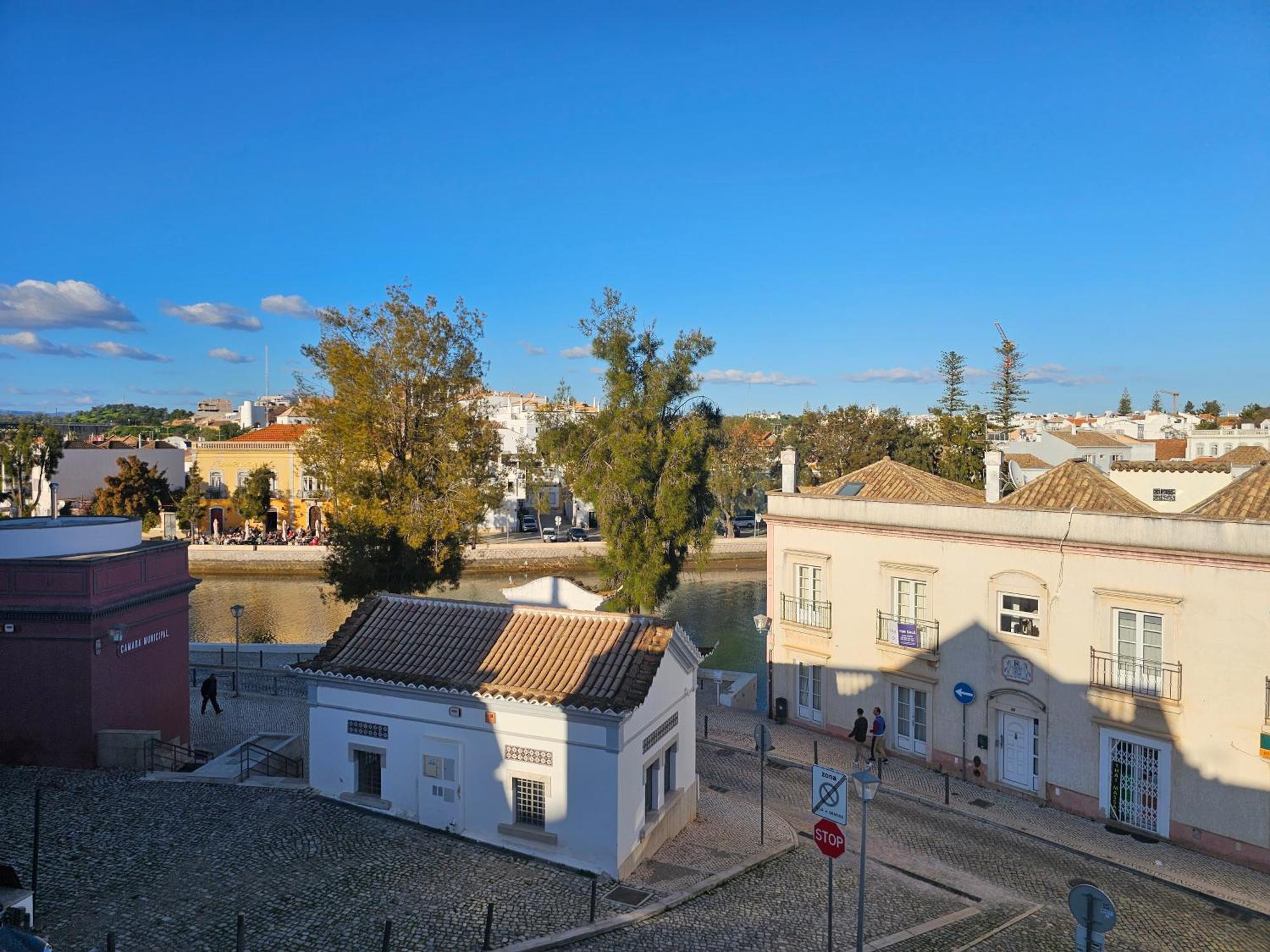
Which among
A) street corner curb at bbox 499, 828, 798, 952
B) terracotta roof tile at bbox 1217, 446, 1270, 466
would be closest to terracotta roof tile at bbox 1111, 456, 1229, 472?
terracotta roof tile at bbox 1217, 446, 1270, 466

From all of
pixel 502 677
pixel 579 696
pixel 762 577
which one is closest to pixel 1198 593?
pixel 579 696

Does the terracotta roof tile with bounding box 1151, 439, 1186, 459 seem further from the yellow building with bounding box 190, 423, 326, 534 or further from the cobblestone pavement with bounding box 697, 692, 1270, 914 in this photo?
the yellow building with bounding box 190, 423, 326, 534

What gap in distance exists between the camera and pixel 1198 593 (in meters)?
15.2

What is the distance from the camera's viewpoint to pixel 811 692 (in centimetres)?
2217

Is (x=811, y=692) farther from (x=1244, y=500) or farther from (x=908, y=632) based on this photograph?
(x=1244, y=500)

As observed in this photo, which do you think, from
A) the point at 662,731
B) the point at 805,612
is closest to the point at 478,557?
the point at 805,612

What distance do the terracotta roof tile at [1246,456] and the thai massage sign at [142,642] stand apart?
1344 inches

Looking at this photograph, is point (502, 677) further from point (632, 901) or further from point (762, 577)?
point (762, 577)

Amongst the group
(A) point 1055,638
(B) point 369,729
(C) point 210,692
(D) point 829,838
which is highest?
(A) point 1055,638

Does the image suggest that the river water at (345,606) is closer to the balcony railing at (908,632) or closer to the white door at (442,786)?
the balcony railing at (908,632)

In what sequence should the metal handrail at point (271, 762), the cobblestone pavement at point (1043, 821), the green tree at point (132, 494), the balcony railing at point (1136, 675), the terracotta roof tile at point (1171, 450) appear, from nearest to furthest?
the cobblestone pavement at point (1043, 821) < the balcony railing at point (1136, 675) < the metal handrail at point (271, 762) < the terracotta roof tile at point (1171, 450) < the green tree at point (132, 494)

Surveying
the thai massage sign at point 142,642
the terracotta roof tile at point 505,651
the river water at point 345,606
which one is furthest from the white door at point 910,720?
the thai massage sign at point 142,642

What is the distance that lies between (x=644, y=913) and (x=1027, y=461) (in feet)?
163

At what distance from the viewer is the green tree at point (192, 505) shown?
59.7 m
